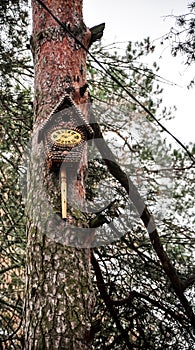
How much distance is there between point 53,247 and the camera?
1.94m

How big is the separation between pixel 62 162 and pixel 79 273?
0.50 meters

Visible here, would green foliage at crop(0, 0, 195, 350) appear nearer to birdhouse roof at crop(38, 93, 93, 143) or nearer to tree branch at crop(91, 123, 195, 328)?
tree branch at crop(91, 123, 195, 328)

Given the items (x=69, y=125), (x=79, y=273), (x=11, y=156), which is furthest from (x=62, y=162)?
(x=11, y=156)

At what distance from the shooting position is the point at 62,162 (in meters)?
2.06

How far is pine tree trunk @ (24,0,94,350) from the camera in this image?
1.78m

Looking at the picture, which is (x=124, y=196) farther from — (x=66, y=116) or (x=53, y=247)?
(x=53, y=247)

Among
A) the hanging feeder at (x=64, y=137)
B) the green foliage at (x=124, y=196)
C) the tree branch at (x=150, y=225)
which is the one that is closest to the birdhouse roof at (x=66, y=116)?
the hanging feeder at (x=64, y=137)

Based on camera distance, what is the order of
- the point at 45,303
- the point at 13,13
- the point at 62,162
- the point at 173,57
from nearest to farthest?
the point at 45,303, the point at 62,162, the point at 173,57, the point at 13,13

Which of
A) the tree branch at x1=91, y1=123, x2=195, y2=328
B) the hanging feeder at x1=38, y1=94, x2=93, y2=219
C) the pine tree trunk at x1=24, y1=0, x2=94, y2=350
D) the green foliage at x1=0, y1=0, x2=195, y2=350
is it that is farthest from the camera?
the green foliage at x1=0, y1=0, x2=195, y2=350

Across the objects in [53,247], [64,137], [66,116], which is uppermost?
[66,116]

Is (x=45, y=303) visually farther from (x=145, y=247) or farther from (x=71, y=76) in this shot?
→ (x=145, y=247)

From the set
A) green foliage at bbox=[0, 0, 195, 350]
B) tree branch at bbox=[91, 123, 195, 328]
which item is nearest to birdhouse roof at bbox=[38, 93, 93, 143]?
tree branch at bbox=[91, 123, 195, 328]

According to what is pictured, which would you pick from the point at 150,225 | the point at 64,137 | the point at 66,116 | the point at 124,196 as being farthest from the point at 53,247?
the point at 124,196

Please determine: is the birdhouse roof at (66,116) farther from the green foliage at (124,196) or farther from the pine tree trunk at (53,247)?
the green foliage at (124,196)
